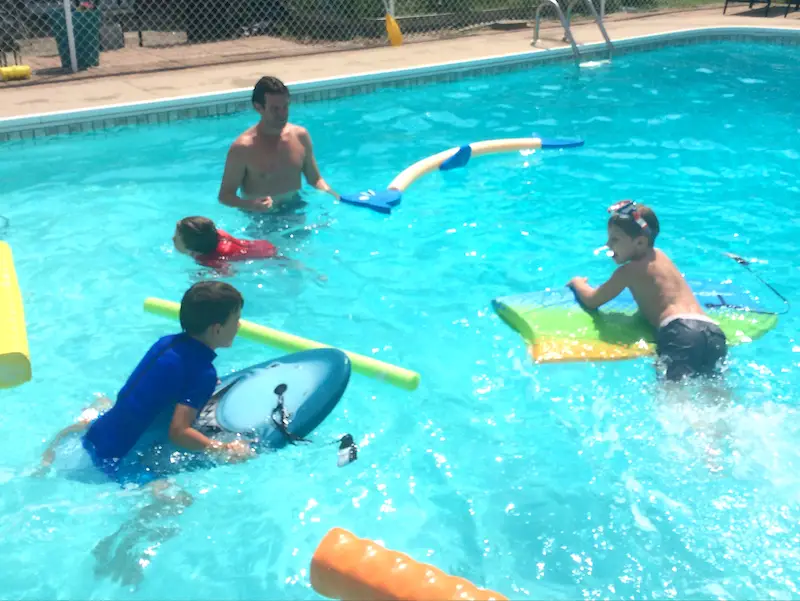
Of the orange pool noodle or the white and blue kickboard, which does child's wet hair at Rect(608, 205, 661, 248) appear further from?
the orange pool noodle

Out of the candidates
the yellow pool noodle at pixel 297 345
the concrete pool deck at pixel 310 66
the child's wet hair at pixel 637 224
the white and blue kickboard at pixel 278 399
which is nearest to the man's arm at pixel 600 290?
the child's wet hair at pixel 637 224

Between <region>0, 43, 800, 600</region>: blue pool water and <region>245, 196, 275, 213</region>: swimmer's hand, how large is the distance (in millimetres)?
281

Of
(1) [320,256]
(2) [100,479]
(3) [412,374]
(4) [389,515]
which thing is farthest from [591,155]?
(2) [100,479]

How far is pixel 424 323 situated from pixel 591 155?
13.3 feet

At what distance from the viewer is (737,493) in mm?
3904

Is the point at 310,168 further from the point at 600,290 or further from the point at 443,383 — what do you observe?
the point at 600,290

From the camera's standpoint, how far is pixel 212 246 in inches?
215

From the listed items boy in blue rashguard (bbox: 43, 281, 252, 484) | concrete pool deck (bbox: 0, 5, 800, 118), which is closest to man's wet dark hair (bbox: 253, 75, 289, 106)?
boy in blue rashguard (bbox: 43, 281, 252, 484)

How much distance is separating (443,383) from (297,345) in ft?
2.73

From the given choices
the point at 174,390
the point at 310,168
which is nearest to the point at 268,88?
the point at 310,168

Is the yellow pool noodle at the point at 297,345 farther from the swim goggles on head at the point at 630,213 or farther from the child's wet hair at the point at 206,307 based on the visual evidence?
the swim goggles on head at the point at 630,213

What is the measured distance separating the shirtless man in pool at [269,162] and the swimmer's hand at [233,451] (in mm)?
2863

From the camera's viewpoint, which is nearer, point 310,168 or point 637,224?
point 637,224

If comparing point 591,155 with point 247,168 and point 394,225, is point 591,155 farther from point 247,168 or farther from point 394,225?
point 247,168
